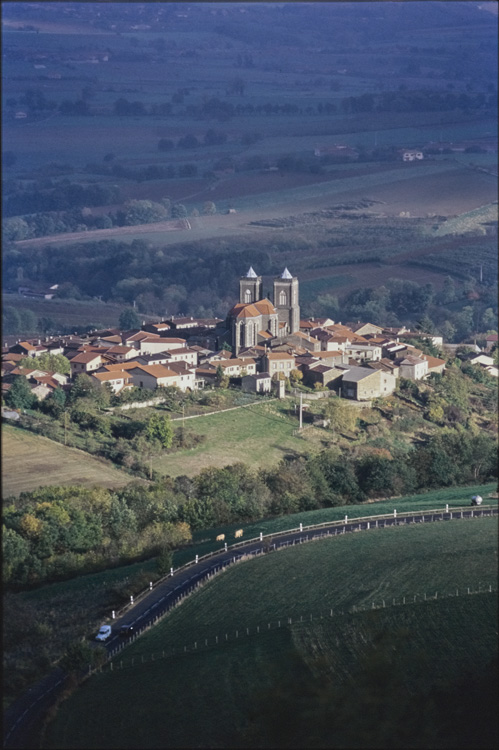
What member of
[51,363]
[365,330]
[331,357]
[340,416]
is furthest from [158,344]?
[365,330]

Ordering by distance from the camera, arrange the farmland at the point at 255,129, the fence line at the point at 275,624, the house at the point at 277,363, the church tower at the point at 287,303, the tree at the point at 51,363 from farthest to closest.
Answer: the farmland at the point at 255,129 < the church tower at the point at 287,303 < the house at the point at 277,363 < the tree at the point at 51,363 < the fence line at the point at 275,624

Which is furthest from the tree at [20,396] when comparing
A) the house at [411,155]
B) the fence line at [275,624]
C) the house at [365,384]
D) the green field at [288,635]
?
the house at [411,155]

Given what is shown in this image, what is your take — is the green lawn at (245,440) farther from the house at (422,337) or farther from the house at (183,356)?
the house at (422,337)

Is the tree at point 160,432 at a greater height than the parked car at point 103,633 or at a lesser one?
lesser

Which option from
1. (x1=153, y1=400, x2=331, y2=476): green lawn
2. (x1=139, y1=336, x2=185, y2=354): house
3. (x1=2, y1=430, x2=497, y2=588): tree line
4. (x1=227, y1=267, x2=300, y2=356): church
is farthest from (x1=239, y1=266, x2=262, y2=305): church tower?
(x1=2, y1=430, x2=497, y2=588): tree line

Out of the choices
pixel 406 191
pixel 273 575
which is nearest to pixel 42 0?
pixel 406 191

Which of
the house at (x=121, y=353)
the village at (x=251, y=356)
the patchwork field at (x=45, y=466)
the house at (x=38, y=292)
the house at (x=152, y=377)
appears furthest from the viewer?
the house at (x=38, y=292)

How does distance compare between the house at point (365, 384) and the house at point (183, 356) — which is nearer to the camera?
the house at point (365, 384)
